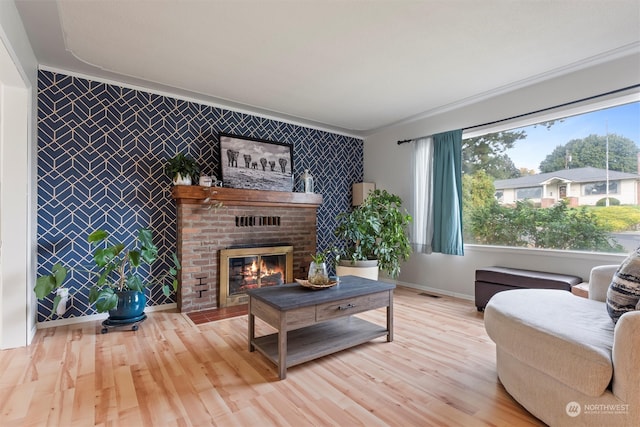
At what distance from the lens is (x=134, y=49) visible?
266 centimetres

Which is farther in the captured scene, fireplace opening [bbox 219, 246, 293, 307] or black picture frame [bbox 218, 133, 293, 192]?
black picture frame [bbox 218, 133, 293, 192]

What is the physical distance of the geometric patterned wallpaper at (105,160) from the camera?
2965 millimetres

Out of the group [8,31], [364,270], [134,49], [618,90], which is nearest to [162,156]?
[134,49]

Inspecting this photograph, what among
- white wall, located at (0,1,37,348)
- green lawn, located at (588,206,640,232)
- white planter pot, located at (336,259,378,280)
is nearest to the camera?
white wall, located at (0,1,37,348)

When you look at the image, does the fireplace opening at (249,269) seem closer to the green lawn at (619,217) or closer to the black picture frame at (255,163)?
the black picture frame at (255,163)

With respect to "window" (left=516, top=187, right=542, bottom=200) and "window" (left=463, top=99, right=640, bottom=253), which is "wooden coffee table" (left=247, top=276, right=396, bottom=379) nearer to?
"window" (left=463, top=99, right=640, bottom=253)

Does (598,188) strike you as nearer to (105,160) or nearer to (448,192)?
(448,192)

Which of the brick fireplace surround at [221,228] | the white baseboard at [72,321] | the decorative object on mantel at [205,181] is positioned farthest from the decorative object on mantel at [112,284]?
the decorative object on mantel at [205,181]

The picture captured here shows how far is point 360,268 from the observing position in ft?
13.6

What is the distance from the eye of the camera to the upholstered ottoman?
9.62 feet

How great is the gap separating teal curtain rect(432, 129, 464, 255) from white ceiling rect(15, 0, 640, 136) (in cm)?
64

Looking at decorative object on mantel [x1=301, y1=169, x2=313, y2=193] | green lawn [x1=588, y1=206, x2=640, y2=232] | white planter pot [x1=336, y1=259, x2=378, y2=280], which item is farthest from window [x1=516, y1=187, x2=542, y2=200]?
decorative object on mantel [x1=301, y1=169, x2=313, y2=193]

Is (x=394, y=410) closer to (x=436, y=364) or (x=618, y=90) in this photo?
(x=436, y=364)

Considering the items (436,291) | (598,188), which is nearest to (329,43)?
(598,188)
